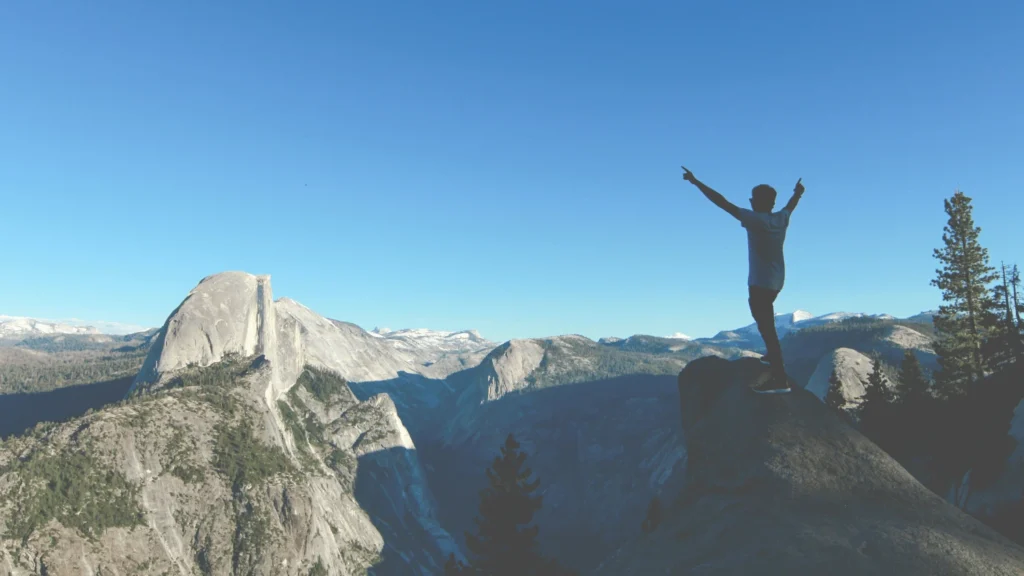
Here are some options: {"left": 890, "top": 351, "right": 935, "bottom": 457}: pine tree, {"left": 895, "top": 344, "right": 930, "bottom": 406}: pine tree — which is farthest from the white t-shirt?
{"left": 895, "top": 344, "right": 930, "bottom": 406}: pine tree

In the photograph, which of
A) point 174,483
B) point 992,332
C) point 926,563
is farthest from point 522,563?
point 174,483

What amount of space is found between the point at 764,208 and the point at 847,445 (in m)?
3.57

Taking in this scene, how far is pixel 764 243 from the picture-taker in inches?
319

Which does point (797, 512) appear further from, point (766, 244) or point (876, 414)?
point (876, 414)

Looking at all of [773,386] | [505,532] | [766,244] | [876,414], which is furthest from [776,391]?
[876,414]

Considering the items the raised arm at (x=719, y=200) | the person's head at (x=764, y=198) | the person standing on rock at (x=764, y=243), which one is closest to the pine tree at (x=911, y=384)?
the person standing on rock at (x=764, y=243)

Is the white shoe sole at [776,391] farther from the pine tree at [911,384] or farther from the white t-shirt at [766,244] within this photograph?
the pine tree at [911,384]

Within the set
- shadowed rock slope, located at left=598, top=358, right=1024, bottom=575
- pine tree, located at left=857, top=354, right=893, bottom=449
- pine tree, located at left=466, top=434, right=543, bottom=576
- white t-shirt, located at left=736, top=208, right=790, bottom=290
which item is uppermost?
white t-shirt, located at left=736, top=208, right=790, bottom=290

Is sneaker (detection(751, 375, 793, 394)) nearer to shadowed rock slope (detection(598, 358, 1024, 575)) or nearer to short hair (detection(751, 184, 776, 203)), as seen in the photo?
shadowed rock slope (detection(598, 358, 1024, 575))

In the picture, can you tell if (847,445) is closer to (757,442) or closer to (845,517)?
(757,442)

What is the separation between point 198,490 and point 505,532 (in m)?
100

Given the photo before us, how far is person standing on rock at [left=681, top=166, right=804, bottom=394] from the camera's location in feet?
26.2

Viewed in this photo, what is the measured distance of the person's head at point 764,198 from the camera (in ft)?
27.3

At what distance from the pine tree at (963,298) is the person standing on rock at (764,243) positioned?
41.2m
